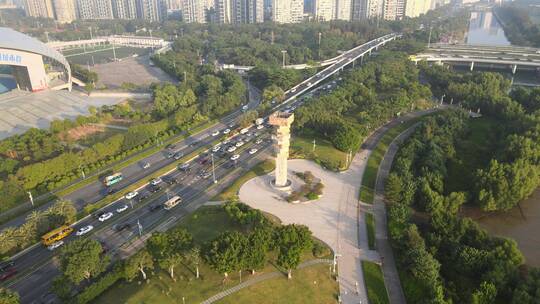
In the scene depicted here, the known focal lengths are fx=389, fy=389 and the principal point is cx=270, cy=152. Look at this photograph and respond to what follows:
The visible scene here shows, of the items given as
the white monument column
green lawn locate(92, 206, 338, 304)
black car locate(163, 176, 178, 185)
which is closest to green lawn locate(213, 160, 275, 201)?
the white monument column

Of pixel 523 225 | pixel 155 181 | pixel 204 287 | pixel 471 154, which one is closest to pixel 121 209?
pixel 155 181

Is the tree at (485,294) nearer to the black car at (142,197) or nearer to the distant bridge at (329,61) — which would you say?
the black car at (142,197)

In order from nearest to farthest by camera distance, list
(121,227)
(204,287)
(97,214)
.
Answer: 1. (204,287)
2. (121,227)
3. (97,214)

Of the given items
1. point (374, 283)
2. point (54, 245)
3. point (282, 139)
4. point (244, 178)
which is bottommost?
point (374, 283)

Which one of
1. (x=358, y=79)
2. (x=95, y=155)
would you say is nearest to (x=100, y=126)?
(x=95, y=155)

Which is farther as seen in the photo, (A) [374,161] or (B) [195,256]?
(A) [374,161]

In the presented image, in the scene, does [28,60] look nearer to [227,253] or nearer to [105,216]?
[105,216]

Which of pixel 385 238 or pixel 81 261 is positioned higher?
pixel 81 261
